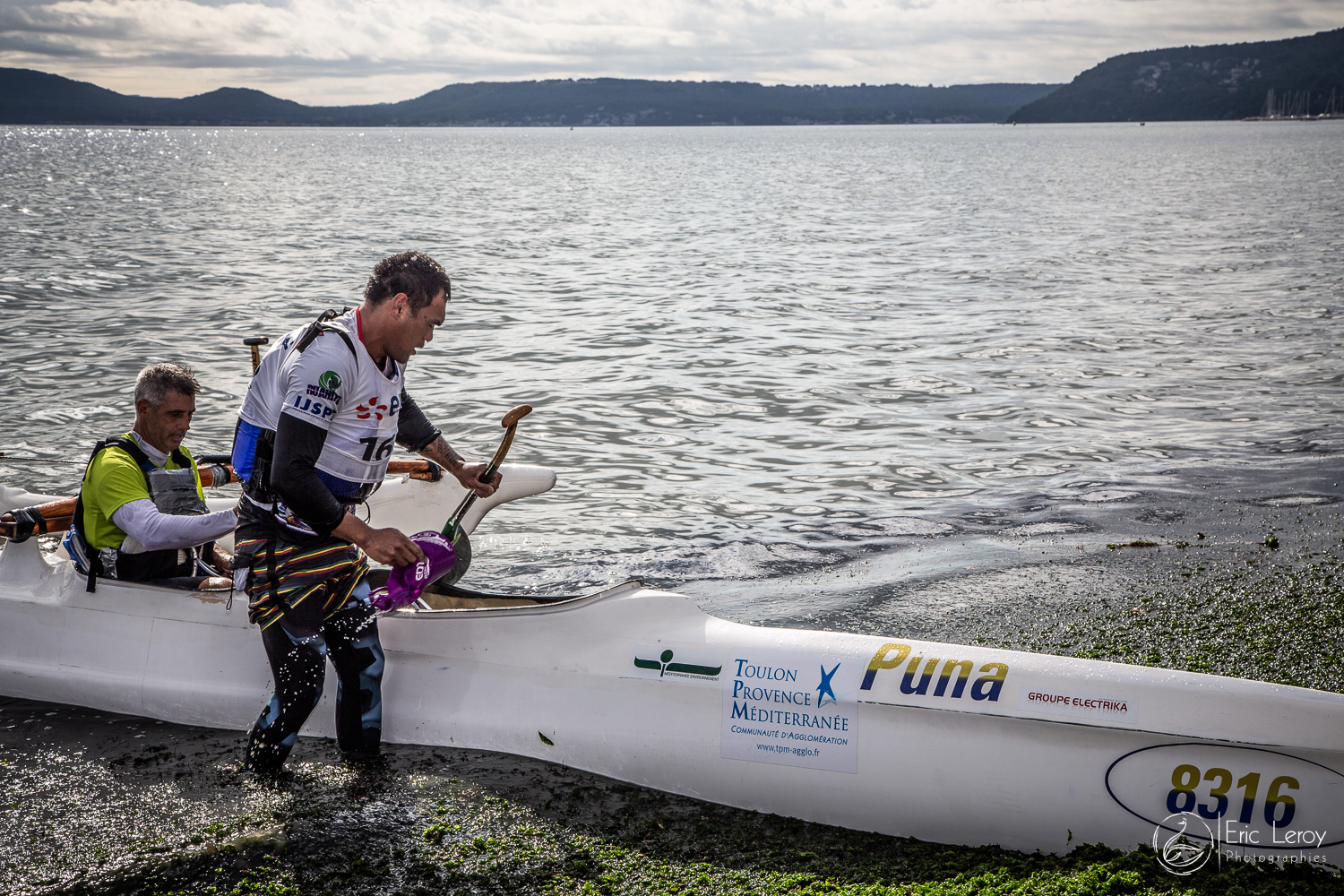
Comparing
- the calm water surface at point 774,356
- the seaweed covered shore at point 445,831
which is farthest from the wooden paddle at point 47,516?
the calm water surface at point 774,356

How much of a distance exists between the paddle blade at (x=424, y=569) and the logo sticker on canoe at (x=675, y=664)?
2.75ft

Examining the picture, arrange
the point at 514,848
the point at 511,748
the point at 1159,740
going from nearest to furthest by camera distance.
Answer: the point at 1159,740 → the point at 514,848 → the point at 511,748

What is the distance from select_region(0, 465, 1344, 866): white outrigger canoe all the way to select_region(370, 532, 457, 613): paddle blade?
0.28 metres

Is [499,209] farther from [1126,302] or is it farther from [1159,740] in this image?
[1159,740]

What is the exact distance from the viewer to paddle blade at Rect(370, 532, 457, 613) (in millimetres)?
4156

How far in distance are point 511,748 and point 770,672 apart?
1191mm

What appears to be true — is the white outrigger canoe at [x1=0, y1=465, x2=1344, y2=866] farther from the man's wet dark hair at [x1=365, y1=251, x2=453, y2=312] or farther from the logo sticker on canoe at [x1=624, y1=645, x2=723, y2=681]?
the man's wet dark hair at [x1=365, y1=251, x2=453, y2=312]

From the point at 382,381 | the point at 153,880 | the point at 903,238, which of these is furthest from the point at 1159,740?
the point at 903,238

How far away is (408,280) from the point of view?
3484 millimetres

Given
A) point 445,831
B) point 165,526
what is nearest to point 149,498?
point 165,526

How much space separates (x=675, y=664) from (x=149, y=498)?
228 cm

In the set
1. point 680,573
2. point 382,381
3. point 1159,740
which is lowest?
point 680,573

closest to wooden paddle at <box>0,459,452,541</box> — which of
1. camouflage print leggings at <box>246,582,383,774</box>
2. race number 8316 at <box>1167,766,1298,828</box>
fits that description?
camouflage print leggings at <box>246,582,383,774</box>

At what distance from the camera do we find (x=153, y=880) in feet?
11.6
